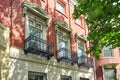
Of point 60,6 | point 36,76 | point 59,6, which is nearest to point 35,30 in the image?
point 36,76

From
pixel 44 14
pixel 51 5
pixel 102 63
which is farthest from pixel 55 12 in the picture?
pixel 102 63

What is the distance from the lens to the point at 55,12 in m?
18.5

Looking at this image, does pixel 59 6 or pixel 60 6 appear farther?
pixel 60 6

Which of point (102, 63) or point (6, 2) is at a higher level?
point (6, 2)

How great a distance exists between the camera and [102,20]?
11.6m

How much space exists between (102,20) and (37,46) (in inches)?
190

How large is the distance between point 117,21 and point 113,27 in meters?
0.46

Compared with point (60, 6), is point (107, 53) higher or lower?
lower

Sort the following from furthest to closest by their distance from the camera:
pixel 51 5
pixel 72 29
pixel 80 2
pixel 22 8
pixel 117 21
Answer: pixel 72 29
pixel 51 5
pixel 22 8
pixel 80 2
pixel 117 21

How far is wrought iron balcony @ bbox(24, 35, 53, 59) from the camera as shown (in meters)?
14.2

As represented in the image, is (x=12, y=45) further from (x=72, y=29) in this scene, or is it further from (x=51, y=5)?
(x=72, y=29)

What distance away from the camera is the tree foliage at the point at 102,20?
11109mm

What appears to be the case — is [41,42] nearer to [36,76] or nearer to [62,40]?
[36,76]

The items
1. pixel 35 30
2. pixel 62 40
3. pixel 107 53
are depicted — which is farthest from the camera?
pixel 107 53
